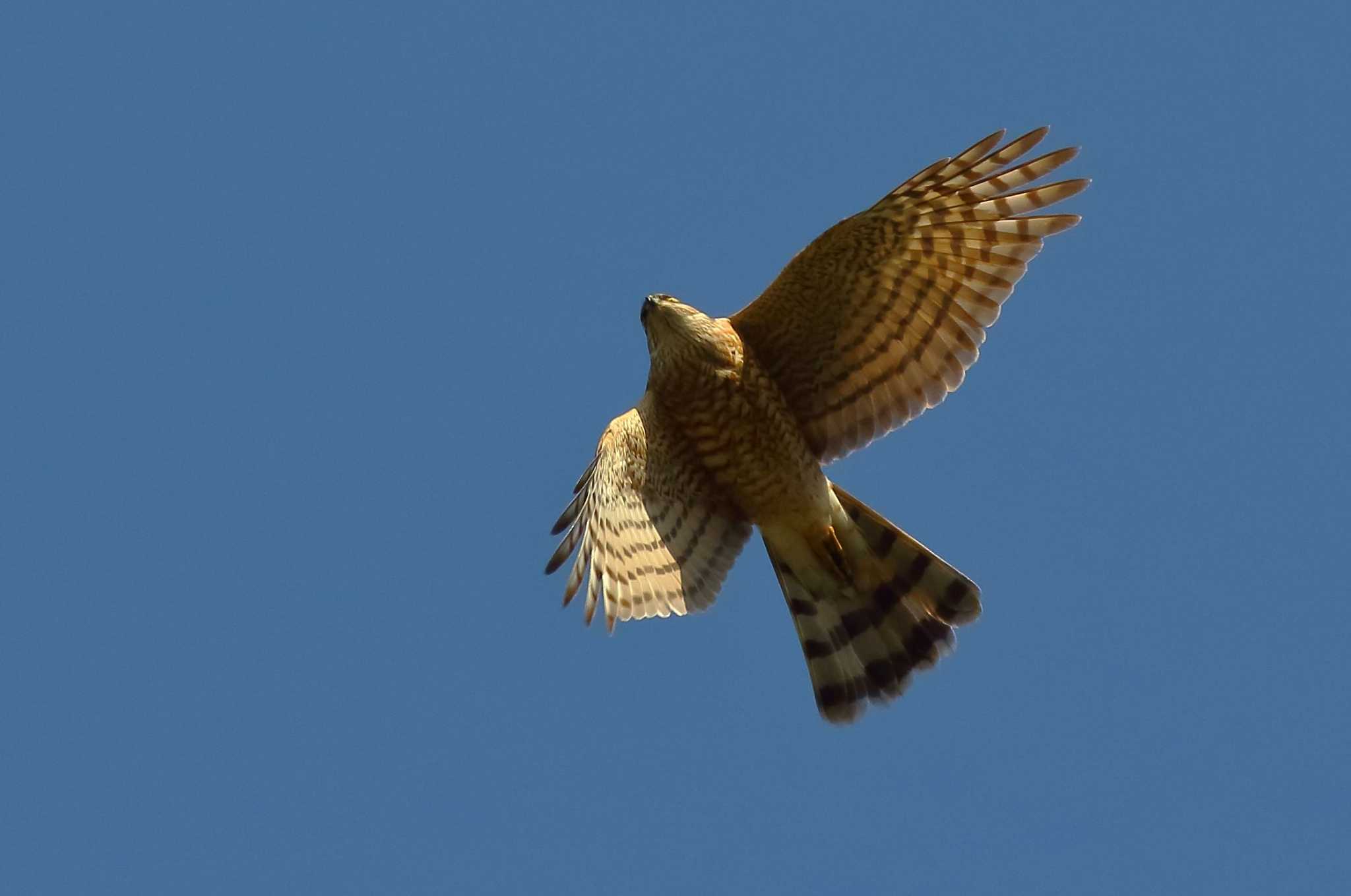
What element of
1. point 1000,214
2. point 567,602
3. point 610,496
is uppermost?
point 1000,214

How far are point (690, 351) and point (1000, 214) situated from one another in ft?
6.16

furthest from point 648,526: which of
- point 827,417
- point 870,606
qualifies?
point 870,606

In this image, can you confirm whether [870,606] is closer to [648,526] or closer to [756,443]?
[756,443]

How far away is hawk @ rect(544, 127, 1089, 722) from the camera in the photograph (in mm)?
9352

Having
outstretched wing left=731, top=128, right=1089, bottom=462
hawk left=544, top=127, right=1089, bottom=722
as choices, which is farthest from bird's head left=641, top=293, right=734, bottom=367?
outstretched wing left=731, top=128, right=1089, bottom=462

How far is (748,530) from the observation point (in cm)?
997

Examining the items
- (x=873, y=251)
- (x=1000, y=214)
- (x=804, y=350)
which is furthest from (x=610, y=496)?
(x=1000, y=214)

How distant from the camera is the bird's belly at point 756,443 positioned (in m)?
9.59

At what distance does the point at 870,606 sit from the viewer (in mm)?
10125

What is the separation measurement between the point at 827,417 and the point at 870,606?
47.3 inches

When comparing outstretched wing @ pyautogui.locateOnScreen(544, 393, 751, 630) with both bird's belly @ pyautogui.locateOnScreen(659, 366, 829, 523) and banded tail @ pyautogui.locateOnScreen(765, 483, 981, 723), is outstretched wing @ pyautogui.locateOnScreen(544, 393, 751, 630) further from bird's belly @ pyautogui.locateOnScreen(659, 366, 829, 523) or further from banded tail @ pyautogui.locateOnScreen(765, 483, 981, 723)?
banded tail @ pyautogui.locateOnScreen(765, 483, 981, 723)

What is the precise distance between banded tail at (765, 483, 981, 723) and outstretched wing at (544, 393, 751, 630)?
404mm

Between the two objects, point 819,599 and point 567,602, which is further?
point 819,599

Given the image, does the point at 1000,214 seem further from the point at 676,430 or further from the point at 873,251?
the point at 676,430
